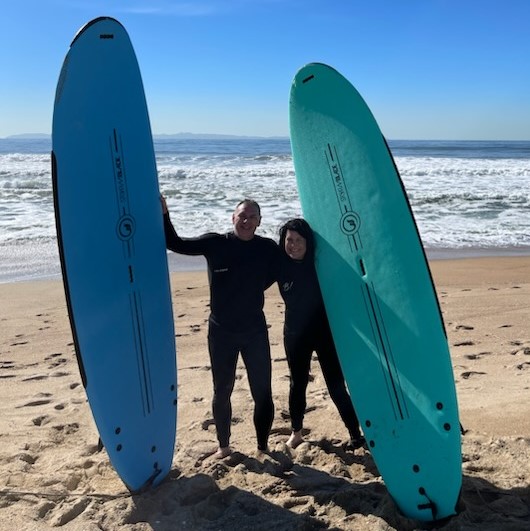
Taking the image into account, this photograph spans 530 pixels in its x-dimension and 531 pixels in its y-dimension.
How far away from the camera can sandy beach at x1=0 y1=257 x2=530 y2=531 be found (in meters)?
2.77

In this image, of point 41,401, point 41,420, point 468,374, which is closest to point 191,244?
point 41,420

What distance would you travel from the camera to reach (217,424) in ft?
10.9

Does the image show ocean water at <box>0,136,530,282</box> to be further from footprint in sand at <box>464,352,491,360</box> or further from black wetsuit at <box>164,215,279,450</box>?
black wetsuit at <box>164,215,279,450</box>

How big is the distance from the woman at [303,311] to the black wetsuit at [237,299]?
9 centimetres

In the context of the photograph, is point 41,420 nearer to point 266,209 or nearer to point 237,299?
point 237,299

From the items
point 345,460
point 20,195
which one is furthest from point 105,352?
point 20,195

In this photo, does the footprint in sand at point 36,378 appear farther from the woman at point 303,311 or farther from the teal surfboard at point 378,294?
the teal surfboard at point 378,294

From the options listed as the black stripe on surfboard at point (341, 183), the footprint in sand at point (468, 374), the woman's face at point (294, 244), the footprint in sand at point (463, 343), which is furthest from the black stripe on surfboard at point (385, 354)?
the footprint in sand at point (463, 343)

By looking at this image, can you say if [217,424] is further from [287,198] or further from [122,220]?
[287,198]

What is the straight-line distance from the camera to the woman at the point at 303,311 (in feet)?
10.5

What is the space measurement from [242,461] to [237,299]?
3.09 feet

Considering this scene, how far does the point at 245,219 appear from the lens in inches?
120

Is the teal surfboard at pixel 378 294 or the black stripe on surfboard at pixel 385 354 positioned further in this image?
the black stripe on surfboard at pixel 385 354

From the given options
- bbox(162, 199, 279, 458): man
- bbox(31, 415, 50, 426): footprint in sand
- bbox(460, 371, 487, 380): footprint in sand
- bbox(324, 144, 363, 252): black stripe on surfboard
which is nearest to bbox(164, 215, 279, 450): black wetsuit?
bbox(162, 199, 279, 458): man
